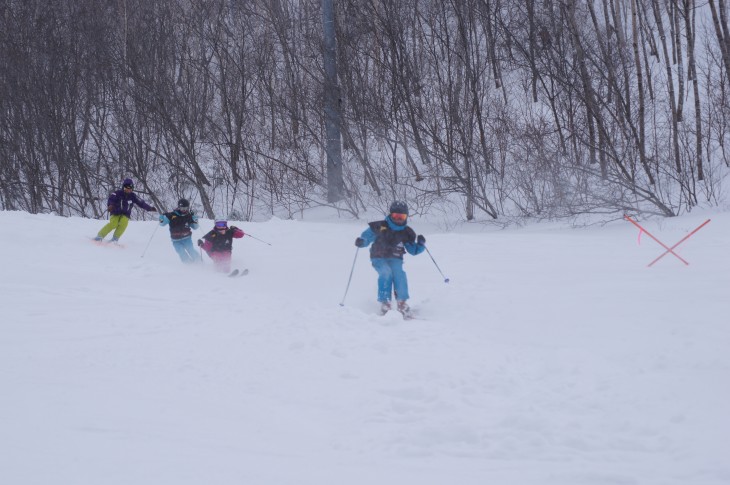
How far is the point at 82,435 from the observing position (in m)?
3.80

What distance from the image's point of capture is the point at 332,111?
62.6 ft

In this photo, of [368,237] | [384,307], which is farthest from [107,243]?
[384,307]

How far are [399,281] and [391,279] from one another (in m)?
0.13

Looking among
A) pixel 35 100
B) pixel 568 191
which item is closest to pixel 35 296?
pixel 568 191

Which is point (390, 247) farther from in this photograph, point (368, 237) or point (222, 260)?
point (222, 260)

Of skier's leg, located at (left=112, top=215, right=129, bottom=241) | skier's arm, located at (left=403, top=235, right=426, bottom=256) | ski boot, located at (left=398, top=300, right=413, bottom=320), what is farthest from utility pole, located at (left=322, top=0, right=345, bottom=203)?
ski boot, located at (left=398, top=300, right=413, bottom=320)

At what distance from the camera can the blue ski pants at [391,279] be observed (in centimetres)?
809

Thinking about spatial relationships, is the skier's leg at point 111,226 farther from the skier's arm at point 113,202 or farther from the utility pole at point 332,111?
the utility pole at point 332,111

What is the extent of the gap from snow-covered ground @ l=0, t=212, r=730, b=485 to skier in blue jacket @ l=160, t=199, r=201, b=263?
1.30 m

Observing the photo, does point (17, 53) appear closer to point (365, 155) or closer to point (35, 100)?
point (35, 100)

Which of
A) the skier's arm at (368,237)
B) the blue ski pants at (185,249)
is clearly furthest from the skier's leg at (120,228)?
the skier's arm at (368,237)

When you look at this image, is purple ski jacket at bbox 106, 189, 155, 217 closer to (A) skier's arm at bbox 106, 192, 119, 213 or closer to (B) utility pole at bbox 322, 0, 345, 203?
(A) skier's arm at bbox 106, 192, 119, 213

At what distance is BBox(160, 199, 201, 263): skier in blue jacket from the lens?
11.0 metres

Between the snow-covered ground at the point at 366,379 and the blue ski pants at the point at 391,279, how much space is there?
16.1 inches
